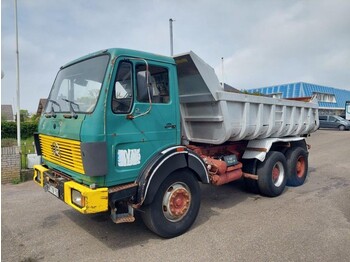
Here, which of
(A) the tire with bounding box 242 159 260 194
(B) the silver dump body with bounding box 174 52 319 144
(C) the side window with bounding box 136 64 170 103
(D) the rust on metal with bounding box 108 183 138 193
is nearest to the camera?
(D) the rust on metal with bounding box 108 183 138 193

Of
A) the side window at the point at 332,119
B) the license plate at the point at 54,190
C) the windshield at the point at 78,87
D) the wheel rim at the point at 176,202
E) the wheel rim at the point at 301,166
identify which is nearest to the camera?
the windshield at the point at 78,87

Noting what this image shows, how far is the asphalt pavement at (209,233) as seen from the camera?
352 cm

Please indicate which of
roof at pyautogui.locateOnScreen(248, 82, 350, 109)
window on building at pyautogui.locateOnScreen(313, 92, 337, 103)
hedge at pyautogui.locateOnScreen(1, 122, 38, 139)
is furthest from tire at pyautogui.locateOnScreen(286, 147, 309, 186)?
window on building at pyautogui.locateOnScreen(313, 92, 337, 103)

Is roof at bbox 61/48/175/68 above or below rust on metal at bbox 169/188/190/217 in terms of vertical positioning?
above

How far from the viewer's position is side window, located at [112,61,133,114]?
3.47 m

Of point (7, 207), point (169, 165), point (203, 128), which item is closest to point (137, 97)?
point (169, 165)

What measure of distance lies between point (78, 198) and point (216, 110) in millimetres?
2622

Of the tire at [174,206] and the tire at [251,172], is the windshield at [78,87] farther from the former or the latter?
the tire at [251,172]

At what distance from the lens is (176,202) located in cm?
406

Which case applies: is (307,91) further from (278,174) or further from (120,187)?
(120,187)

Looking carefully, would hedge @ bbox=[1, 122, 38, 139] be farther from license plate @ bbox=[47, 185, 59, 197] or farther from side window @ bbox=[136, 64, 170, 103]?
side window @ bbox=[136, 64, 170, 103]

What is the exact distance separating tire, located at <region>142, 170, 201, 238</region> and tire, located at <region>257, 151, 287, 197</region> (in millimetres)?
1977

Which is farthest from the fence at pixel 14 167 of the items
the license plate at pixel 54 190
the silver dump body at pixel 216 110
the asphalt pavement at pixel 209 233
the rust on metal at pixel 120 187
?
the rust on metal at pixel 120 187

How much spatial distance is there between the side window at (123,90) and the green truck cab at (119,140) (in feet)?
0.04
